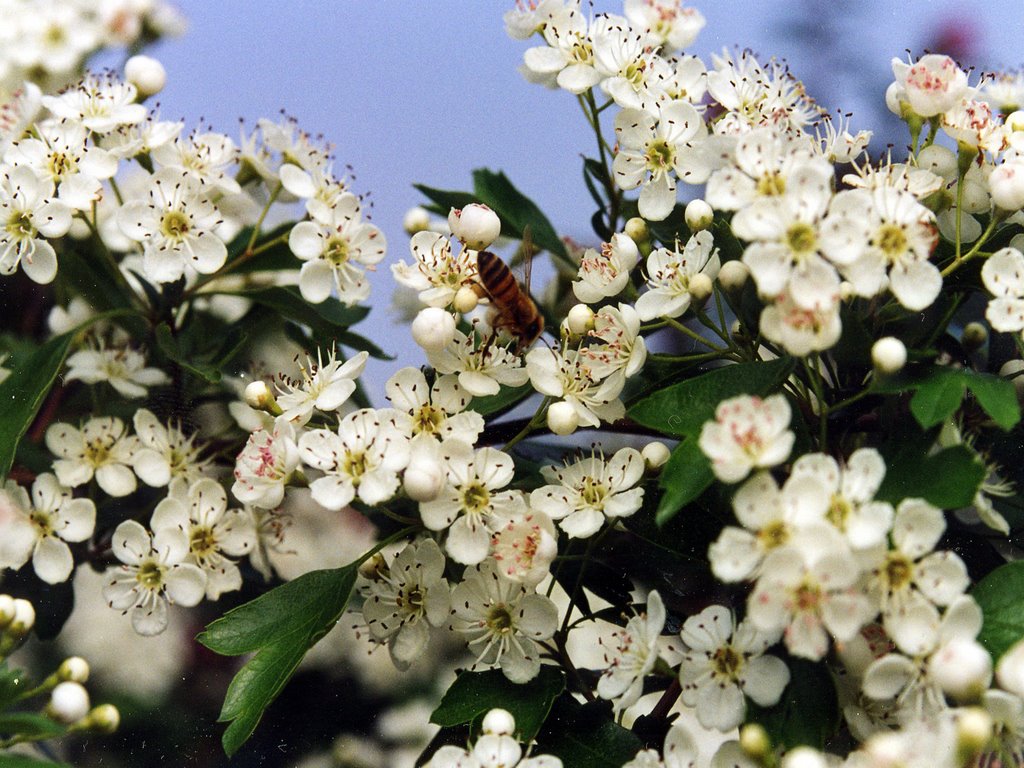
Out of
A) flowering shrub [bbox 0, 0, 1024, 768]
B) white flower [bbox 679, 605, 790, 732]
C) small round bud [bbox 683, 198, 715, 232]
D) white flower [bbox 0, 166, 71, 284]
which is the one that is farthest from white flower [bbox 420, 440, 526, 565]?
white flower [bbox 0, 166, 71, 284]

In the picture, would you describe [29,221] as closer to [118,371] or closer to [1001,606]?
[118,371]

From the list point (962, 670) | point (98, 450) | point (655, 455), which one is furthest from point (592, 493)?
point (98, 450)

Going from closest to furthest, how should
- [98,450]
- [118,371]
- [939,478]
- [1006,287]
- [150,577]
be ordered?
[939,478], [1006,287], [150,577], [98,450], [118,371]

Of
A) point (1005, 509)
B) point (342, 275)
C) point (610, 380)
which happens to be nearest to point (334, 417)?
point (342, 275)

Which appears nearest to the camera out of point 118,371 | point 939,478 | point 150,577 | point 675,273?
point 939,478

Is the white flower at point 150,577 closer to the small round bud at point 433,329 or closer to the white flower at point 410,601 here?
the white flower at point 410,601

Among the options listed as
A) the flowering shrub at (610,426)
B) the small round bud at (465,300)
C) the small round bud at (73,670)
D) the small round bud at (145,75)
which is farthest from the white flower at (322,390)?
the small round bud at (145,75)

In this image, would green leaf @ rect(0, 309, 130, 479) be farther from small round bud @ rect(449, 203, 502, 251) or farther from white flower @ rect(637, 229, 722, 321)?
white flower @ rect(637, 229, 722, 321)

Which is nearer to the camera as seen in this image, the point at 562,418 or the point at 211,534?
the point at 562,418

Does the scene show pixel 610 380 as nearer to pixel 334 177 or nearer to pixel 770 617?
pixel 770 617
